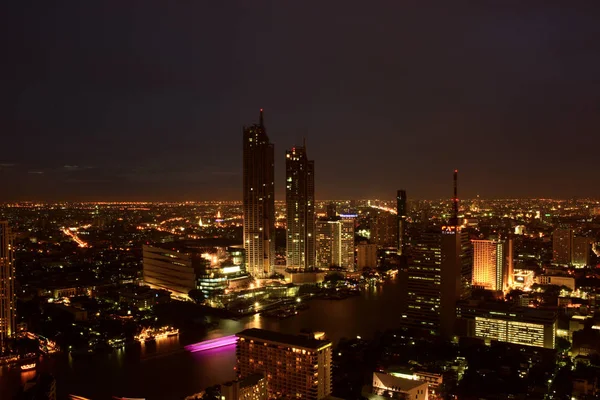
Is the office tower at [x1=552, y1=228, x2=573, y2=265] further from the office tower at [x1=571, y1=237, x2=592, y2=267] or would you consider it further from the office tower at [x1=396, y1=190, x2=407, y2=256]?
the office tower at [x1=396, y1=190, x2=407, y2=256]

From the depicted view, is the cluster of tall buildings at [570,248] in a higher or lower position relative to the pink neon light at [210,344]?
higher

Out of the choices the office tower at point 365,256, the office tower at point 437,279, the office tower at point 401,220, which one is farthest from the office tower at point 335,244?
the office tower at point 437,279

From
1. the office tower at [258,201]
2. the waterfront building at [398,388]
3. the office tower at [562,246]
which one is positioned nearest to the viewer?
the waterfront building at [398,388]

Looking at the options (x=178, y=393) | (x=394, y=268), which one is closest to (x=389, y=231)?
(x=394, y=268)

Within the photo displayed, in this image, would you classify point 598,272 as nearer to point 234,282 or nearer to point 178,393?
point 234,282

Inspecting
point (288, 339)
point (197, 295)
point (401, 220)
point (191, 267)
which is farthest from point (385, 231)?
point (288, 339)

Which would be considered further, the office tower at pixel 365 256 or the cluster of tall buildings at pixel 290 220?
the office tower at pixel 365 256

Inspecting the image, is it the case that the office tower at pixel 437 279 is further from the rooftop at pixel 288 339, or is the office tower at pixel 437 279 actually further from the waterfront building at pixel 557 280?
the waterfront building at pixel 557 280

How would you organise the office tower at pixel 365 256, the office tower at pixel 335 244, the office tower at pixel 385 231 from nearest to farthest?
the office tower at pixel 335 244
the office tower at pixel 365 256
the office tower at pixel 385 231
